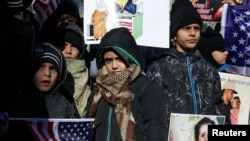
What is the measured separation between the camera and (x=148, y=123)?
4.95 m

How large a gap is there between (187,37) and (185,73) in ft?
1.18

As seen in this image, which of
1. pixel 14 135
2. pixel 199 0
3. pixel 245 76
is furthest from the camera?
pixel 199 0

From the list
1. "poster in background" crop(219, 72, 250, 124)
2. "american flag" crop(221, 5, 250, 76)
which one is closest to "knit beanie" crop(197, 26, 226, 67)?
"american flag" crop(221, 5, 250, 76)

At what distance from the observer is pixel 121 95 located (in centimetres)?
494

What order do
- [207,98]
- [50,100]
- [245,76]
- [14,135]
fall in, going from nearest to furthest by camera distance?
[14,135] → [50,100] → [207,98] → [245,76]

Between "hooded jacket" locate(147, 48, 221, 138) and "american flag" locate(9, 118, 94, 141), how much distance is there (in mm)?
748

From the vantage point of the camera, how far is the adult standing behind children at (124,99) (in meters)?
4.91

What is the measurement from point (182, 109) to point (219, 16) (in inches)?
76.6

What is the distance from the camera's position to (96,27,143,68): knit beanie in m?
5.03

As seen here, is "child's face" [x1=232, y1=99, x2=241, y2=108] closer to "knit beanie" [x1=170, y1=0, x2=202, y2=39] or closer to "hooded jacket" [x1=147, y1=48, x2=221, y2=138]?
"hooded jacket" [x1=147, y1=48, x2=221, y2=138]

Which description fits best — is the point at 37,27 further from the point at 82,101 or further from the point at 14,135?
the point at 14,135

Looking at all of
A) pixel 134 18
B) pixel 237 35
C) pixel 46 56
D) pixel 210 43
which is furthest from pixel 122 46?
pixel 237 35

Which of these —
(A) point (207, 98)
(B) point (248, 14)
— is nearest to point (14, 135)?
(A) point (207, 98)

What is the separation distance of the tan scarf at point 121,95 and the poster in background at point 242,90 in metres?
1.43
